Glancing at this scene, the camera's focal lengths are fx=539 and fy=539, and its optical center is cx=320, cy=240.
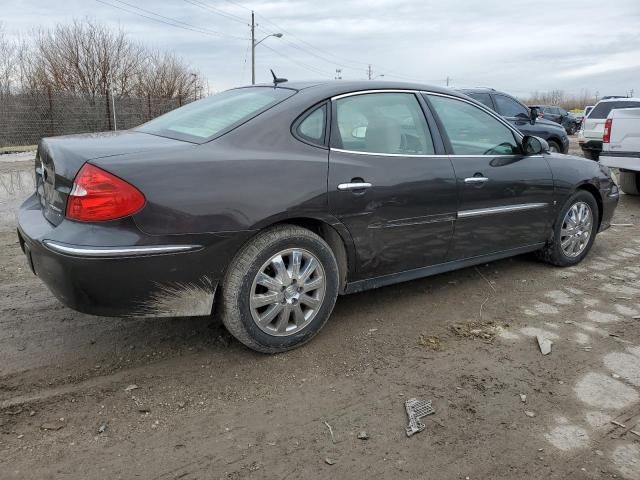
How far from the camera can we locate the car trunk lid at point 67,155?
8.92 feet

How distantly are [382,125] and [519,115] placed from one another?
9.05 metres

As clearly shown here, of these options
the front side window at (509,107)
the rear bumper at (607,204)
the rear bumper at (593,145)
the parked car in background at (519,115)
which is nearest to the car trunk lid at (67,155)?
the rear bumper at (607,204)

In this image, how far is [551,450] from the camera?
2.38m

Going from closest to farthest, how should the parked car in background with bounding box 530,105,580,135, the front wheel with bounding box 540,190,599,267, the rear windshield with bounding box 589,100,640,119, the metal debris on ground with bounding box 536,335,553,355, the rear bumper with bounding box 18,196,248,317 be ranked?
the rear bumper with bounding box 18,196,248,317 → the metal debris on ground with bounding box 536,335,553,355 → the front wheel with bounding box 540,190,599,267 → the rear windshield with bounding box 589,100,640,119 → the parked car in background with bounding box 530,105,580,135

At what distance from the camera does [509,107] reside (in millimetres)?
11312

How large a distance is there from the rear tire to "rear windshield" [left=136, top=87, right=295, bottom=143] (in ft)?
24.4

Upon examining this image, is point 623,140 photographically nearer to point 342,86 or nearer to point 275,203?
point 342,86

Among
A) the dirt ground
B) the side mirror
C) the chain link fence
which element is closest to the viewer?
the dirt ground

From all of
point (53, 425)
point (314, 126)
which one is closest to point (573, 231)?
point (314, 126)

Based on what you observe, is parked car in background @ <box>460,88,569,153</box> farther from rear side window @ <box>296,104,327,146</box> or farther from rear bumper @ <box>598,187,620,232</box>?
rear side window @ <box>296,104,327,146</box>

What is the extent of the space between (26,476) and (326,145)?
7.28ft

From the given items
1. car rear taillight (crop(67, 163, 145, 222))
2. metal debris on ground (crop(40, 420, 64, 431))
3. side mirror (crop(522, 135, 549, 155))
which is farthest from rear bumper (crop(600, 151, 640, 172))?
metal debris on ground (crop(40, 420, 64, 431))

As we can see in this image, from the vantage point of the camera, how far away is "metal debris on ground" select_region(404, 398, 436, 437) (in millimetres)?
2514

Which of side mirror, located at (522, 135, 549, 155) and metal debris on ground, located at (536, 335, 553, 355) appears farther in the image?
side mirror, located at (522, 135, 549, 155)
